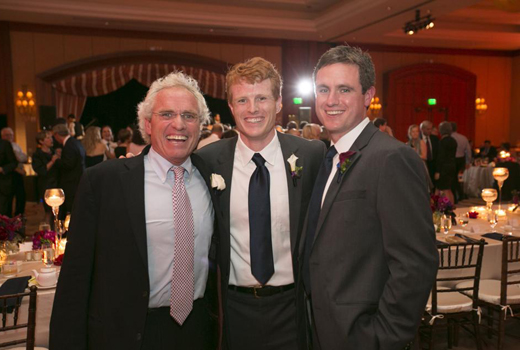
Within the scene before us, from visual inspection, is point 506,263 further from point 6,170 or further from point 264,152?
point 6,170

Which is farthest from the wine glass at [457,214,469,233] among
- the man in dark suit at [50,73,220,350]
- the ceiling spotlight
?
the ceiling spotlight

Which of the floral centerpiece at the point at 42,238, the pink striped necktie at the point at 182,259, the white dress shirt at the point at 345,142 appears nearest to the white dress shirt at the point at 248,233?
the pink striped necktie at the point at 182,259

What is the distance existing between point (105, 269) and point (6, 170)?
5920 millimetres

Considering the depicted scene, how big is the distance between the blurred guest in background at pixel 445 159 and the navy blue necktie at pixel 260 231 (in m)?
6.74

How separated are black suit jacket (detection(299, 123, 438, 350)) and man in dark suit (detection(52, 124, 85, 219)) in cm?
529

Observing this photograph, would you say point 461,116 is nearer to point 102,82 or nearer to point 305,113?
point 305,113

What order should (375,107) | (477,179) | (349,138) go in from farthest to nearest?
(375,107)
(477,179)
(349,138)

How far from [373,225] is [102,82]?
10.8 meters

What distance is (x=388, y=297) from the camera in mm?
1441

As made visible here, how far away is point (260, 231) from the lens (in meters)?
2.00

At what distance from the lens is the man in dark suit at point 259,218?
200 cm

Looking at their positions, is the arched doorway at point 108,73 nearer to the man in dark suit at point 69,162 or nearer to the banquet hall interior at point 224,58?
the banquet hall interior at point 224,58

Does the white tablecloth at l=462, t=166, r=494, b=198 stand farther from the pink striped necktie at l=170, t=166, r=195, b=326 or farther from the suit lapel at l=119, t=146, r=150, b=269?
the suit lapel at l=119, t=146, r=150, b=269

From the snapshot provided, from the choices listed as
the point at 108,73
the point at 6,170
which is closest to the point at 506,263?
the point at 6,170
